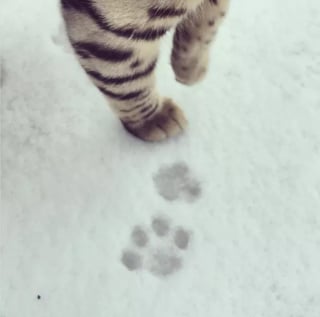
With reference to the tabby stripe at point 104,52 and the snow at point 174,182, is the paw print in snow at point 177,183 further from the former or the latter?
the tabby stripe at point 104,52

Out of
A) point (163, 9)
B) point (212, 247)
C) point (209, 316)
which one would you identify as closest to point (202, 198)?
point (212, 247)

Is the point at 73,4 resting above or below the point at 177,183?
above

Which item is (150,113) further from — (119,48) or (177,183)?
(119,48)

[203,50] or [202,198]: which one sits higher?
[203,50]

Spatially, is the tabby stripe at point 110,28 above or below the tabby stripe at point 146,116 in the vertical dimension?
above

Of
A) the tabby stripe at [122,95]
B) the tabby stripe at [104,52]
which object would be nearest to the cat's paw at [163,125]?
the tabby stripe at [122,95]

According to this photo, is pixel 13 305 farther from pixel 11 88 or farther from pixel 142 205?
pixel 11 88

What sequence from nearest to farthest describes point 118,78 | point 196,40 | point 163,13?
point 163,13 → point 118,78 → point 196,40

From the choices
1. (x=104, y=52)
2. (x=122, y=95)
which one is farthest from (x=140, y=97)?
(x=104, y=52)
